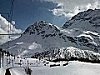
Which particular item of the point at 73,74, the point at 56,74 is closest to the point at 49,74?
the point at 56,74

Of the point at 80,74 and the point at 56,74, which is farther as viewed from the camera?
the point at 56,74

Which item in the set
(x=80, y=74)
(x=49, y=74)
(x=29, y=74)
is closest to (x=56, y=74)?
(x=49, y=74)

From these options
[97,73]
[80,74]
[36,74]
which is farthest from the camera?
[36,74]

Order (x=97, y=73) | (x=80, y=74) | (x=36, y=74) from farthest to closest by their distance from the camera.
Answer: (x=36, y=74), (x=97, y=73), (x=80, y=74)

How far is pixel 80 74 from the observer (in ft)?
105

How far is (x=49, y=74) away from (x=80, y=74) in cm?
557

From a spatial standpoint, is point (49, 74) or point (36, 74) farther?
point (36, 74)

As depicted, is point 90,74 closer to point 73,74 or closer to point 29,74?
point 73,74

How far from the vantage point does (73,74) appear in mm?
32875

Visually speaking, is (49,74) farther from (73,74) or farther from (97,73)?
(97,73)

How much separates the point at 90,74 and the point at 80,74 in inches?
51.6

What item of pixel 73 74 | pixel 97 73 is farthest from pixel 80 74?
pixel 97 73

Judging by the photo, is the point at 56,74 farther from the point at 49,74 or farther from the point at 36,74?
the point at 36,74

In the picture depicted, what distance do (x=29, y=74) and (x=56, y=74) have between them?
6.65 meters
